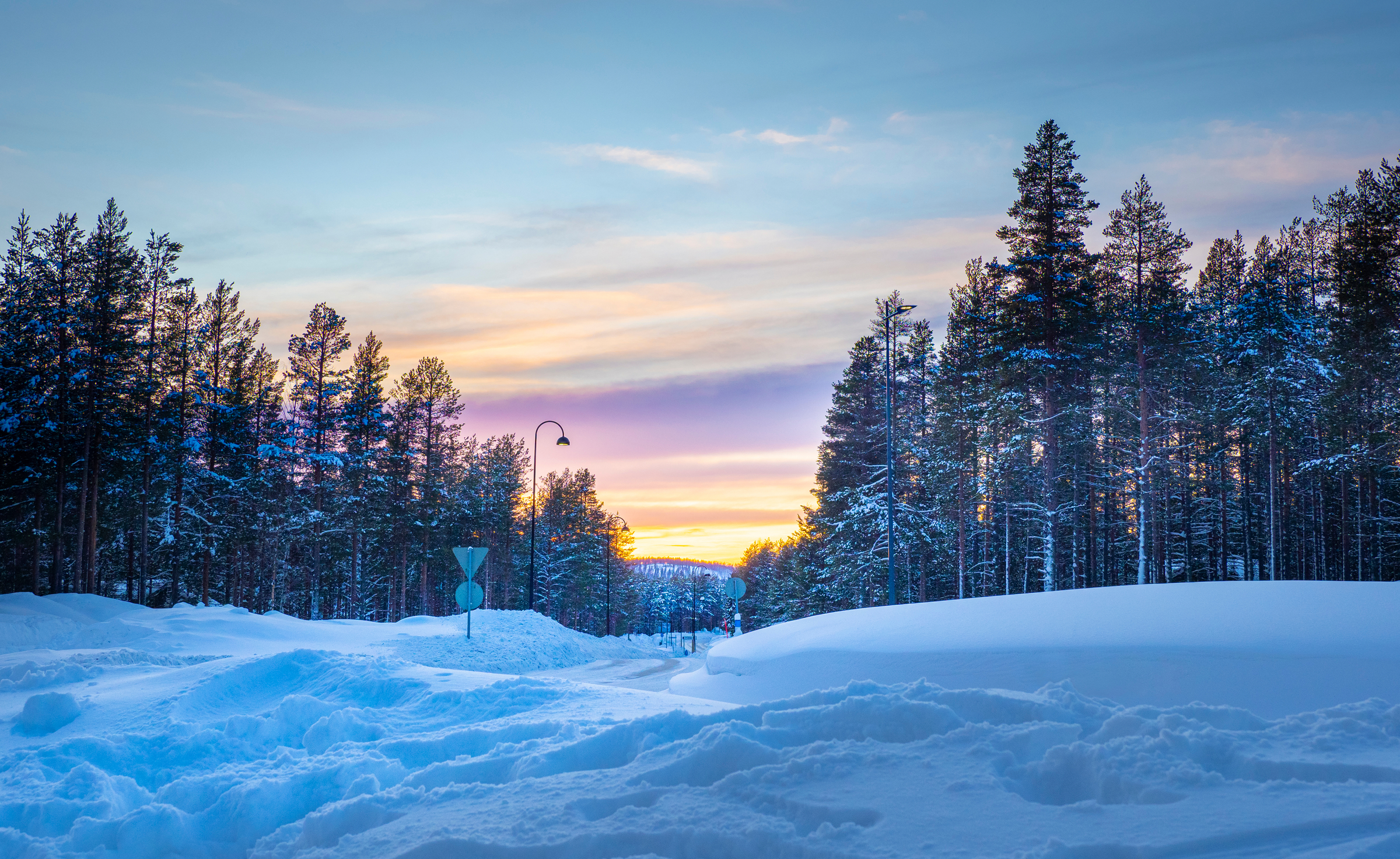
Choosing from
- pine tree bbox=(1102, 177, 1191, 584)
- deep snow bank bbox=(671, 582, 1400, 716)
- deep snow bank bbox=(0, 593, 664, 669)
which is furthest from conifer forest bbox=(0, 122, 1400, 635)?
deep snow bank bbox=(671, 582, 1400, 716)

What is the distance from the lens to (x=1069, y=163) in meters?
25.6

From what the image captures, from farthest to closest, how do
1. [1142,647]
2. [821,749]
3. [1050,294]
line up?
[1050,294], [1142,647], [821,749]

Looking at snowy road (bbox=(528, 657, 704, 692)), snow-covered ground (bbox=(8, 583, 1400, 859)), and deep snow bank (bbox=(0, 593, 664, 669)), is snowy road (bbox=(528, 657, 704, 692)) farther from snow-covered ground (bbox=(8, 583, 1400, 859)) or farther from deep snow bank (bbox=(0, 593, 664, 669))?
snow-covered ground (bbox=(8, 583, 1400, 859))

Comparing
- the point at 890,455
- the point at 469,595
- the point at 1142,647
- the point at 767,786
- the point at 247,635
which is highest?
the point at 890,455

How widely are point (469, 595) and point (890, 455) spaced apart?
13.9m

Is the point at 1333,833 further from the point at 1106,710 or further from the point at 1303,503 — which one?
the point at 1303,503

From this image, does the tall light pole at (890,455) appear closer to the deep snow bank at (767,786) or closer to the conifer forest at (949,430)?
the conifer forest at (949,430)

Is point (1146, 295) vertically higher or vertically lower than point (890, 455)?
higher

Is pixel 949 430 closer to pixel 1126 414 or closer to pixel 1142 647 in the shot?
pixel 1126 414

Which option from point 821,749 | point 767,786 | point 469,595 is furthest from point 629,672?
point 767,786

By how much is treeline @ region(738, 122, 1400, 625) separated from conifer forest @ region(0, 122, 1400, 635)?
136mm

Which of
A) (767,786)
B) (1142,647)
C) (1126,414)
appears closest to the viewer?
Result: (767,786)

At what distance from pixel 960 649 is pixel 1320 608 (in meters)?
2.49

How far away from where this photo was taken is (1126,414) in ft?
95.5
